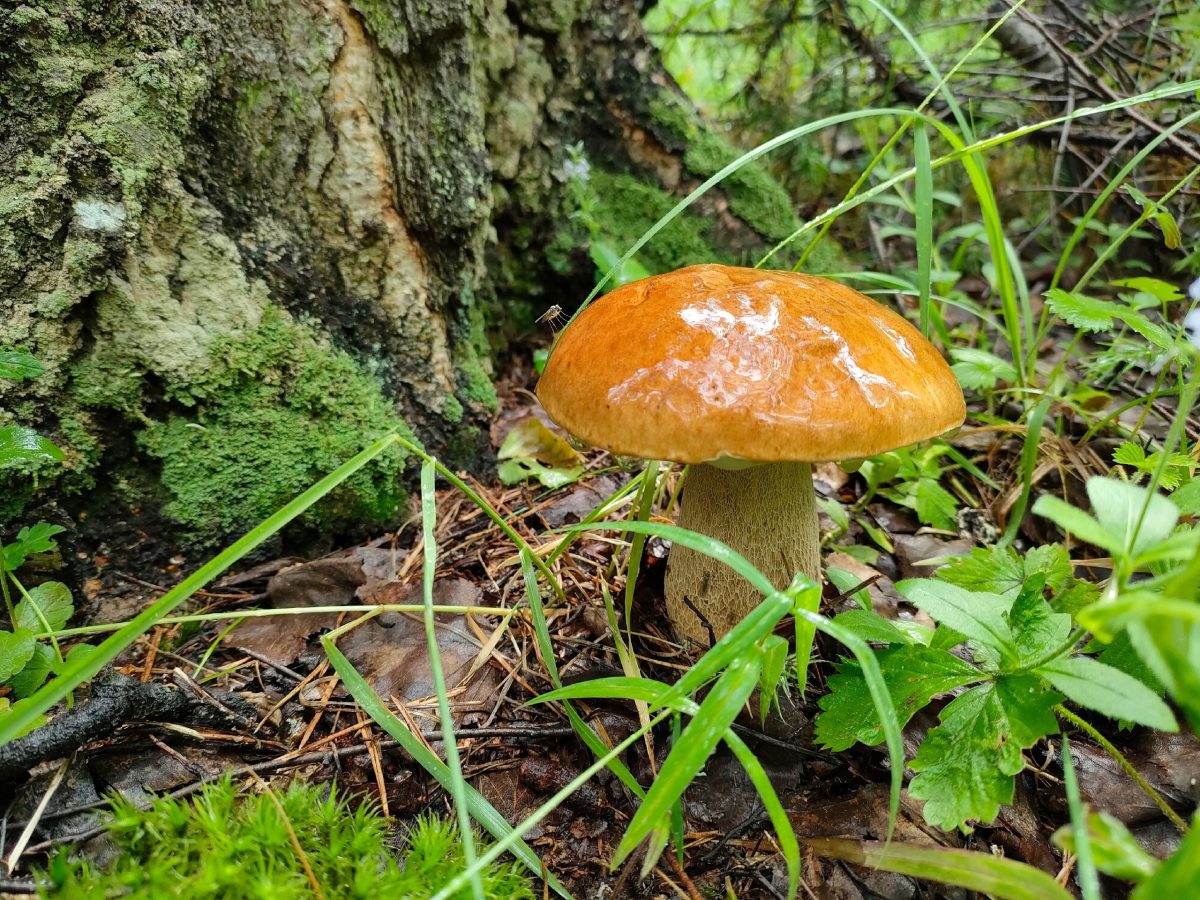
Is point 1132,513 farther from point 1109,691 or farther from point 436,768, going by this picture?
point 436,768

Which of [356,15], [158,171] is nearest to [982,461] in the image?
[356,15]

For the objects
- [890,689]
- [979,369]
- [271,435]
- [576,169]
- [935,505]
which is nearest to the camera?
[890,689]

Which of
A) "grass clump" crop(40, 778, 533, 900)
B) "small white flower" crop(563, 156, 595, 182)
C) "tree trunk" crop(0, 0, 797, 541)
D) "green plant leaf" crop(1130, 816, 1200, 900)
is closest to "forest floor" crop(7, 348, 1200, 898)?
"grass clump" crop(40, 778, 533, 900)

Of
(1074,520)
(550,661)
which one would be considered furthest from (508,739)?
(1074,520)

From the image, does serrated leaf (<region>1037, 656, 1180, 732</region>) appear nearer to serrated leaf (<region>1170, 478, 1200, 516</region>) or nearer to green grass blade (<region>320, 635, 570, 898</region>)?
serrated leaf (<region>1170, 478, 1200, 516</region>)

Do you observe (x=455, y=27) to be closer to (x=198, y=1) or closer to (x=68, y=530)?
(x=198, y=1)
